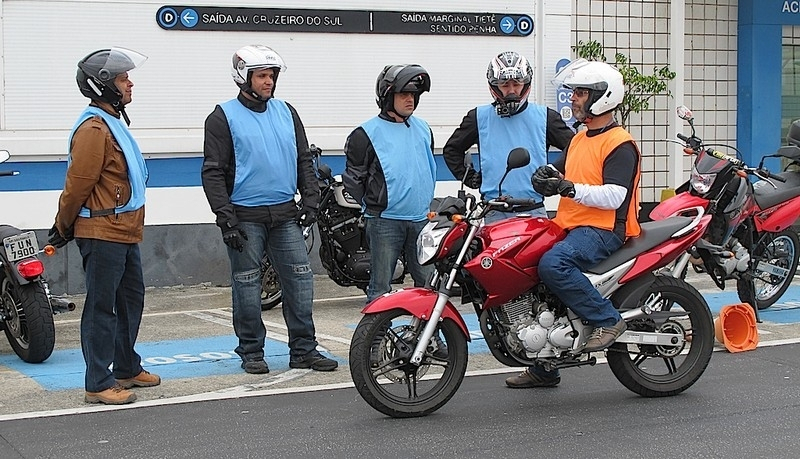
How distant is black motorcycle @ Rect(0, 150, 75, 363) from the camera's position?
8203mm

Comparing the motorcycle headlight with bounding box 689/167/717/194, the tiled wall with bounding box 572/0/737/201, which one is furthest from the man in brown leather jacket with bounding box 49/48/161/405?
the tiled wall with bounding box 572/0/737/201

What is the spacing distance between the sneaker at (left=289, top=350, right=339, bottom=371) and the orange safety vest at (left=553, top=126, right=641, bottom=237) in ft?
6.33

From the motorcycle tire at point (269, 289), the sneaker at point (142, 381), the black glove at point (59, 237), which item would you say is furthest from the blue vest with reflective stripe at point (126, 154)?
the motorcycle tire at point (269, 289)

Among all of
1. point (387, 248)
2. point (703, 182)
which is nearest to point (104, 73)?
point (387, 248)

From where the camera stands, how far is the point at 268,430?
21.2 ft

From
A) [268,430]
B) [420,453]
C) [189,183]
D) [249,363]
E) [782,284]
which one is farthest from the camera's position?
[189,183]

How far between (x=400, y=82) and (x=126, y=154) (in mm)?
1894

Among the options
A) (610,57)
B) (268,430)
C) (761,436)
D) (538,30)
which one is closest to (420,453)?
(268,430)

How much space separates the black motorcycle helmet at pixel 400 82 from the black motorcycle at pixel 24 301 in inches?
97.6

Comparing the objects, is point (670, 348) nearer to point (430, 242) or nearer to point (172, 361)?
point (430, 242)

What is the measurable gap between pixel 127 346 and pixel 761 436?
12.2 ft

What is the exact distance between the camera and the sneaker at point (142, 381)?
24.7 ft

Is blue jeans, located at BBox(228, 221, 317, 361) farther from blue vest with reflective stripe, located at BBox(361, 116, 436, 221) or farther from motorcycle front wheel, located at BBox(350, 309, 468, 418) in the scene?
motorcycle front wheel, located at BBox(350, 309, 468, 418)

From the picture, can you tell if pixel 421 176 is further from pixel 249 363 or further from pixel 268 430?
pixel 268 430
